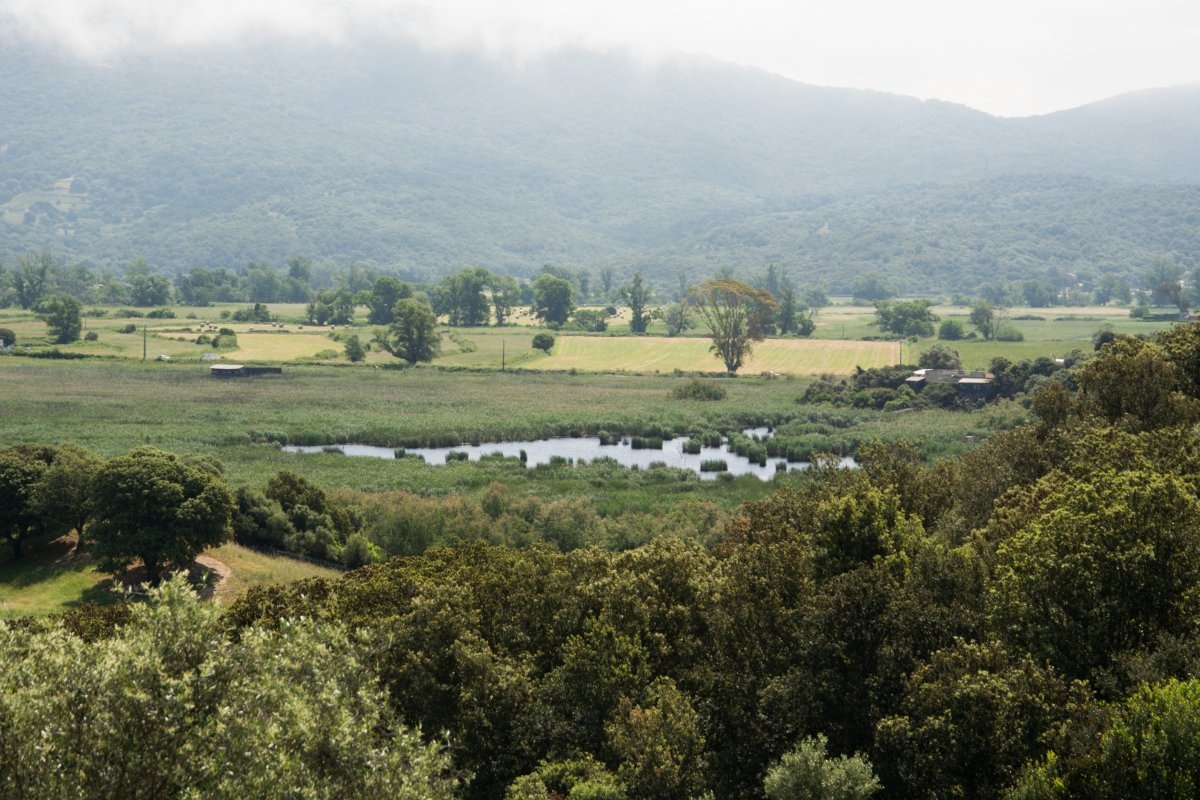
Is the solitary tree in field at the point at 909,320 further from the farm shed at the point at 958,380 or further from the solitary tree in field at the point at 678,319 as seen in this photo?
the farm shed at the point at 958,380

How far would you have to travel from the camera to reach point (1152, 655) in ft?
64.7

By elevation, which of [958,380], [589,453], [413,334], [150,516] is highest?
[413,334]

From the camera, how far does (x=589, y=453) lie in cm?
8200

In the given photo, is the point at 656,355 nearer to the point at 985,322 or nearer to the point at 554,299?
the point at 554,299

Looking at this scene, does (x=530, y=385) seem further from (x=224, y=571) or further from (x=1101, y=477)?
(x=1101, y=477)

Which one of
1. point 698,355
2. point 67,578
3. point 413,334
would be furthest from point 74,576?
point 698,355

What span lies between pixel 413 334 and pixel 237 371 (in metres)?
23.4

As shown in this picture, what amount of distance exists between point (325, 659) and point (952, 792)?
12.4 meters

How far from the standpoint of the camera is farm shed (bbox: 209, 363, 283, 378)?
11556cm

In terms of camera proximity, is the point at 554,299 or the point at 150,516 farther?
the point at 554,299

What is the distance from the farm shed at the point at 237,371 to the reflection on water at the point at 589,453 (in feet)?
127

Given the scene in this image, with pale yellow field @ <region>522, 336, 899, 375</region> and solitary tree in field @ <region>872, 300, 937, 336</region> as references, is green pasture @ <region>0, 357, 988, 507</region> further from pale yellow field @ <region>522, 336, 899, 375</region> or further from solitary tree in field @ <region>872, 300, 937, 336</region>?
solitary tree in field @ <region>872, 300, 937, 336</region>

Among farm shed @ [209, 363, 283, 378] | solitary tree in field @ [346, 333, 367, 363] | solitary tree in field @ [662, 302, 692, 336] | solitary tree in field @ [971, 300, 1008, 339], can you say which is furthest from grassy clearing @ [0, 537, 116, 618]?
solitary tree in field @ [971, 300, 1008, 339]

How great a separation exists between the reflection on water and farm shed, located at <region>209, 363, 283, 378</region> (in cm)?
3867
